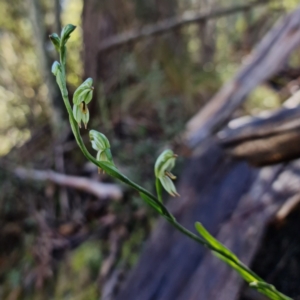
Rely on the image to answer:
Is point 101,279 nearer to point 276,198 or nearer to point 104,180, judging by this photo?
point 104,180

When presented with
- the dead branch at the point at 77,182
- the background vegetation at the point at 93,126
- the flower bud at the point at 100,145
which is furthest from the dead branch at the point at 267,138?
the flower bud at the point at 100,145

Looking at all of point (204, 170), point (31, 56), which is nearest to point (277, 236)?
point (204, 170)

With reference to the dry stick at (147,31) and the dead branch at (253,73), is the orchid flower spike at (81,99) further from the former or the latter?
the dry stick at (147,31)

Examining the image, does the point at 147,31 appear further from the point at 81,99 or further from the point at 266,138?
the point at 81,99

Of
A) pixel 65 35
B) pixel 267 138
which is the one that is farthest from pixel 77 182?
pixel 65 35

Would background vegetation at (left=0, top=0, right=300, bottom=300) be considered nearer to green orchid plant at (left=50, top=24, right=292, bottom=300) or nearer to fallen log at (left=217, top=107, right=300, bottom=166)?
fallen log at (left=217, top=107, right=300, bottom=166)

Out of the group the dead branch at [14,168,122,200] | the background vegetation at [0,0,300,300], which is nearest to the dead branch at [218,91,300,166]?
the background vegetation at [0,0,300,300]
